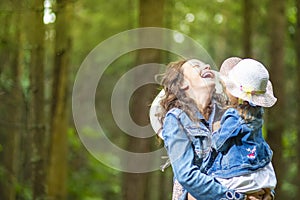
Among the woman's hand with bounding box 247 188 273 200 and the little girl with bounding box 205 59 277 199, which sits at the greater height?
the little girl with bounding box 205 59 277 199

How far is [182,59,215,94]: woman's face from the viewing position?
136 inches

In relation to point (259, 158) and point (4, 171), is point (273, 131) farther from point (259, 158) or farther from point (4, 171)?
point (259, 158)

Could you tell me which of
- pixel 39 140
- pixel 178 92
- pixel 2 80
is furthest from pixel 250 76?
pixel 2 80

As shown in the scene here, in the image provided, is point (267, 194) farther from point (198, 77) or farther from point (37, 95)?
point (37, 95)

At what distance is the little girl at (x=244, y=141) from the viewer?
329cm

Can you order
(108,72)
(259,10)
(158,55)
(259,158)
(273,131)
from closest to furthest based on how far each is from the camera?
(259,158), (158,55), (273,131), (259,10), (108,72)

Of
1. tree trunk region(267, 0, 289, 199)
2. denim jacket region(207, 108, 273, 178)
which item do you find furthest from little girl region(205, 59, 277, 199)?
tree trunk region(267, 0, 289, 199)

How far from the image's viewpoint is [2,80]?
33.4ft

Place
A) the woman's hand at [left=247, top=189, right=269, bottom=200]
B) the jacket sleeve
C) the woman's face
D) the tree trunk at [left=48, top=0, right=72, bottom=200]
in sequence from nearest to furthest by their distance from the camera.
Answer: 1. the jacket sleeve
2. the woman's hand at [left=247, top=189, right=269, bottom=200]
3. the woman's face
4. the tree trunk at [left=48, top=0, right=72, bottom=200]

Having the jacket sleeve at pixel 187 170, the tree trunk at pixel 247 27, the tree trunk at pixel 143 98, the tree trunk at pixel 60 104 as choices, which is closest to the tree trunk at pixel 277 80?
the tree trunk at pixel 247 27

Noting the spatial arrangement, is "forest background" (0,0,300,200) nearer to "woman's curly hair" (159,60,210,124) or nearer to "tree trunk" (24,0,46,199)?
"tree trunk" (24,0,46,199)

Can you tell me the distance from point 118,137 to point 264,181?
2041 centimetres

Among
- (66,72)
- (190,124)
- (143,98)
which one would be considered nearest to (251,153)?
(190,124)

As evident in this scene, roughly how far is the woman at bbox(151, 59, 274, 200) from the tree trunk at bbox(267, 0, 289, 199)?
24.5ft
